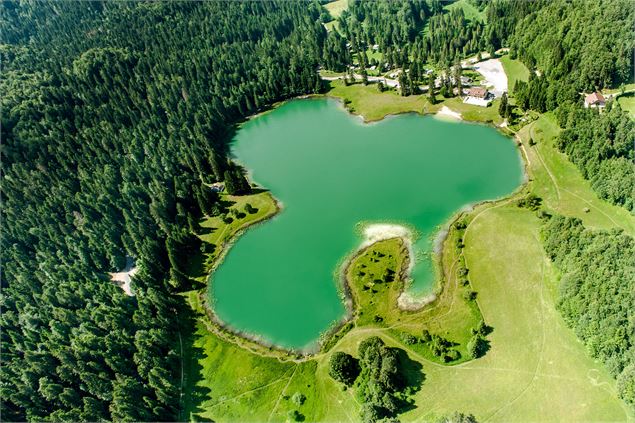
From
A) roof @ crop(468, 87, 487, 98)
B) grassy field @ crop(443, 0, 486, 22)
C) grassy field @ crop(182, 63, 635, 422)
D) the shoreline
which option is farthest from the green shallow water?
grassy field @ crop(443, 0, 486, 22)

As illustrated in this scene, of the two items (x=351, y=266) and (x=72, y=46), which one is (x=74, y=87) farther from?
(x=351, y=266)

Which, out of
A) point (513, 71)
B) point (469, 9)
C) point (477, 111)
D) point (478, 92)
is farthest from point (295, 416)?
point (469, 9)

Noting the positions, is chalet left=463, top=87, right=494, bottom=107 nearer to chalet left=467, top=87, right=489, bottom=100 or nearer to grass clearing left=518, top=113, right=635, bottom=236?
chalet left=467, top=87, right=489, bottom=100

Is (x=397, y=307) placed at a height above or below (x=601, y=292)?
below

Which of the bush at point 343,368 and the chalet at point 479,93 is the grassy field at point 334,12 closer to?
the chalet at point 479,93

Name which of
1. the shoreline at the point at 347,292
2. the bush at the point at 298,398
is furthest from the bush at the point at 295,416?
the shoreline at the point at 347,292

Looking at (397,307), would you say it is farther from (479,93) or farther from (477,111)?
(479,93)
